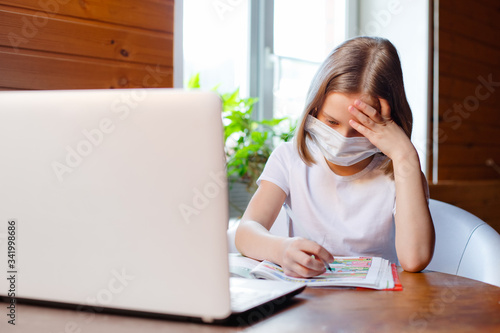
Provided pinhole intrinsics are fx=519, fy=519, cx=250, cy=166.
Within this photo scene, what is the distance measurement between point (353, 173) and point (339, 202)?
9 cm

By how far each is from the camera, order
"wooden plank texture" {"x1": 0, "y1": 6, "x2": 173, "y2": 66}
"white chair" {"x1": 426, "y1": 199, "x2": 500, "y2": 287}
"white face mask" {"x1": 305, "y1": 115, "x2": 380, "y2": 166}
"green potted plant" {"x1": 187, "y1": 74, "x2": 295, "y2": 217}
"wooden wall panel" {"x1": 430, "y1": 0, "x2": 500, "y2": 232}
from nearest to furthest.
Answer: "white chair" {"x1": 426, "y1": 199, "x2": 500, "y2": 287}
"white face mask" {"x1": 305, "y1": 115, "x2": 380, "y2": 166}
"wooden plank texture" {"x1": 0, "y1": 6, "x2": 173, "y2": 66}
"green potted plant" {"x1": 187, "y1": 74, "x2": 295, "y2": 217}
"wooden wall panel" {"x1": 430, "y1": 0, "x2": 500, "y2": 232}

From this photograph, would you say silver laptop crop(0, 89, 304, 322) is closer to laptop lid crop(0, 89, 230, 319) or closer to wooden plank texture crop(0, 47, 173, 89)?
laptop lid crop(0, 89, 230, 319)

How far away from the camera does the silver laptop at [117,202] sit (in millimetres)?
580

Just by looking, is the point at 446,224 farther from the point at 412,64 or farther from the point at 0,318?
the point at 412,64

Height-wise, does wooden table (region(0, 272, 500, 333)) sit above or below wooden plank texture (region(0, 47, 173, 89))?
below

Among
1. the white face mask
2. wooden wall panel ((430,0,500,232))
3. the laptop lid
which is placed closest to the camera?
the laptop lid

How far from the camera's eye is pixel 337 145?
50.2 inches

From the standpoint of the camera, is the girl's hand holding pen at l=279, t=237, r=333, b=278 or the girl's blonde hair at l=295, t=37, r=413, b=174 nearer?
the girl's hand holding pen at l=279, t=237, r=333, b=278

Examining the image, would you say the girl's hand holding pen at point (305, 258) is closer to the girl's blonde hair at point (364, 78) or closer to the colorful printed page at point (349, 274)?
the colorful printed page at point (349, 274)

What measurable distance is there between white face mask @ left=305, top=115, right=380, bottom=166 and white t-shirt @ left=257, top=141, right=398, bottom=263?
104 millimetres

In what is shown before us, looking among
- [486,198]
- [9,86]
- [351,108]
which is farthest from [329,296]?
[486,198]

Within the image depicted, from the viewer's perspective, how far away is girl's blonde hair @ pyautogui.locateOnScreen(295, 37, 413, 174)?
1.28 m

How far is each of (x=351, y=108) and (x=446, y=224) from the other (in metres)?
0.40

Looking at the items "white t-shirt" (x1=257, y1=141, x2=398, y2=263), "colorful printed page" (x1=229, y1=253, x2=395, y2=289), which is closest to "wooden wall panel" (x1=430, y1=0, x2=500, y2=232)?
"white t-shirt" (x1=257, y1=141, x2=398, y2=263)
